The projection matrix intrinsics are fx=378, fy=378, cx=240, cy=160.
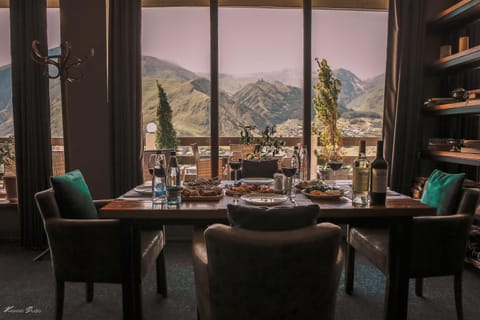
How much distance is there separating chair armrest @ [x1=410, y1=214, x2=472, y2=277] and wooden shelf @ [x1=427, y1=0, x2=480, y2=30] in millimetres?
1948

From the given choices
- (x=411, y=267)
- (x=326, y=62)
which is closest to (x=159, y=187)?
(x=411, y=267)

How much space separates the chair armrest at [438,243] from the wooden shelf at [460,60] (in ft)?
5.16

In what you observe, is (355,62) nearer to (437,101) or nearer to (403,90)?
(403,90)

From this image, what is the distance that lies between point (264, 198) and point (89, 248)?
0.95 metres

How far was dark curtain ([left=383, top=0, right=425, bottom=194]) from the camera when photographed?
141 inches

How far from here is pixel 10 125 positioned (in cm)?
396

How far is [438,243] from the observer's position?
2012mm

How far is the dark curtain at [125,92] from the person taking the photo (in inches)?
140

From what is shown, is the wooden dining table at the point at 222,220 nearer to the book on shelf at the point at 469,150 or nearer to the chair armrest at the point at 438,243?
the chair armrest at the point at 438,243

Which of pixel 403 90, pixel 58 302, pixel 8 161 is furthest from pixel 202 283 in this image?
pixel 8 161

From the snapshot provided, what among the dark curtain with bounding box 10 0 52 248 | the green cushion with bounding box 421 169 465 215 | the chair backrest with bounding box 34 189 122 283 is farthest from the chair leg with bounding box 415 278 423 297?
the dark curtain with bounding box 10 0 52 248

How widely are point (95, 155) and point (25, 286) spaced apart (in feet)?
4.52

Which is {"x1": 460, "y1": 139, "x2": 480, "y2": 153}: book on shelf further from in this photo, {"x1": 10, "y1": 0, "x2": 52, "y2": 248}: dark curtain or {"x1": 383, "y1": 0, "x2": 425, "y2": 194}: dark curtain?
{"x1": 10, "y1": 0, "x2": 52, "y2": 248}: dark curtain

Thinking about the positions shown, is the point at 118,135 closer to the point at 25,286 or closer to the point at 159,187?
the point at 25,286
